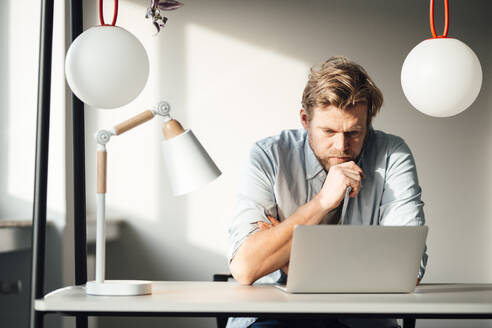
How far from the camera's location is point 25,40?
3.15 m

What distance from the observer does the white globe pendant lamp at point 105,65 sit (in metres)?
1.43

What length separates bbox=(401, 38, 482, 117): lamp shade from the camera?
1.55 m

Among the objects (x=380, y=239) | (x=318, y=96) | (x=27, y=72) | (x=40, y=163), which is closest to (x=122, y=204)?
(x=27, y=72)

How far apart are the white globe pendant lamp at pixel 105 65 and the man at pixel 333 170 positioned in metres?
0.70

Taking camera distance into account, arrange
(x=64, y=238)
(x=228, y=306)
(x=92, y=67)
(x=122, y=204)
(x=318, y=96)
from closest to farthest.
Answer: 1. (x=228, y=306)
2. (x=92, y=67)
3. (x=318, y=96)
4. (x=64, y=238)
5. (x=122, y=204)

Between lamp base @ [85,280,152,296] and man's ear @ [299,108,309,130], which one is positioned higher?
man's ear @ [299,108,309,130]

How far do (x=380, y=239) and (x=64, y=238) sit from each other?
2084 millimetres

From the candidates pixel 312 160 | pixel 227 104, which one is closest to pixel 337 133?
pixel 312 160

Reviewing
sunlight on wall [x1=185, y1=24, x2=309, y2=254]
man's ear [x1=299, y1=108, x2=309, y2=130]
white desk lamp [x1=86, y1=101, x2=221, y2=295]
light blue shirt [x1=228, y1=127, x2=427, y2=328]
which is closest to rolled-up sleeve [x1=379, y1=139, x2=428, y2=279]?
light blue shirt [x1=228, y1=127, x2=427, y2=328]

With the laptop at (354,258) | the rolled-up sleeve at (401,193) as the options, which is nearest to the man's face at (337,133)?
the rolled-up sleeve at (401,193)

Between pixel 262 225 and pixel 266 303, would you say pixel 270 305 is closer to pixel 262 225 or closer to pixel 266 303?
pixel 266 303

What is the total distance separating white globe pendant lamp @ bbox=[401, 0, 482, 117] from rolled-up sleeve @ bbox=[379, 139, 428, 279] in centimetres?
57

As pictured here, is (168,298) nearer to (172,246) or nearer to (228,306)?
(228,306)

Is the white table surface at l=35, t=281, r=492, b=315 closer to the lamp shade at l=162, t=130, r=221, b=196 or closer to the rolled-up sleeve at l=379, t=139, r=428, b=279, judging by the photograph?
the lamp shade at l=162, t=130, r=221, b=196
